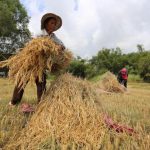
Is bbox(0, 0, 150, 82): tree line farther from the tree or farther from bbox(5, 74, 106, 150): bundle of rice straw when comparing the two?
bbox(5, 74, 106, 150): bundle of rice straw

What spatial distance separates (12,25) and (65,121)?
107 feet

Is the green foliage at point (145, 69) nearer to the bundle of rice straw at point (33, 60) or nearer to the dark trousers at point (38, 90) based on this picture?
the dark trousers at point (38, 90)

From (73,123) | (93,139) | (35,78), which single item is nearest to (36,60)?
(35,78)

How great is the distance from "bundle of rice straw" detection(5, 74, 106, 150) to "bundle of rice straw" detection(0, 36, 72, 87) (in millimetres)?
332

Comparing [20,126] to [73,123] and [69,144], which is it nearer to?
[73,123]

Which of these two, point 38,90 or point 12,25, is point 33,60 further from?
point 12,25

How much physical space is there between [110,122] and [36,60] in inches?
54.2

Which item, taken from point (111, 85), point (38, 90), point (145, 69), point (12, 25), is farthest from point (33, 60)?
point (145, 69)

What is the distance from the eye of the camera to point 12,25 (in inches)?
1433

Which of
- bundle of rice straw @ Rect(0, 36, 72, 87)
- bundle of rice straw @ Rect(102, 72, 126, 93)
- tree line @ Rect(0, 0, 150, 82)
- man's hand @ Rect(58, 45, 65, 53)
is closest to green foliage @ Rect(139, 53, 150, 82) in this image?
tree line @ Rect(0, 0, 150, 82)

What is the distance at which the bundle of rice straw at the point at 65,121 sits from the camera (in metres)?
4.17

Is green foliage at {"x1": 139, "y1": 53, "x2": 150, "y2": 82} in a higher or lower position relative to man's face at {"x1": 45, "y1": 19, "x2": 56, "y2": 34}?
higher

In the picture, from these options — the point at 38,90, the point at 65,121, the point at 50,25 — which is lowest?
the point at 65,121

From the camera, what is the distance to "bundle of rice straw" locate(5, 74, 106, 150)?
4168 millimetres
